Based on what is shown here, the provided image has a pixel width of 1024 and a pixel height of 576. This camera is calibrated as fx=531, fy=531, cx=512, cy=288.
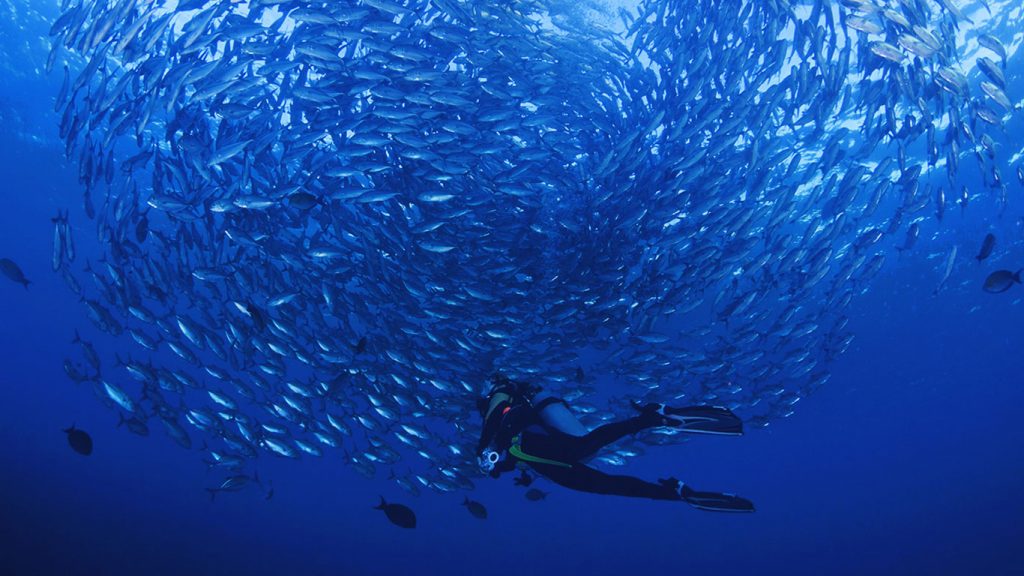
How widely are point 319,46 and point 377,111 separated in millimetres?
1095

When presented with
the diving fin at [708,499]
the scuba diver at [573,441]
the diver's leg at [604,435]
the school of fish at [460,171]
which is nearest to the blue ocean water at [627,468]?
the school of fish at [460,171]

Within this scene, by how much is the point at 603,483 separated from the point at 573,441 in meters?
0.53

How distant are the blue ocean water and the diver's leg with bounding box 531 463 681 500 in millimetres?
12723

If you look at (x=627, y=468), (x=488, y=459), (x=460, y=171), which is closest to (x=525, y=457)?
(x=488, y=459)

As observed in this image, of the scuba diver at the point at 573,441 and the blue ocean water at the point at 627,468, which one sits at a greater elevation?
the blue ocean water at the point at 627,468

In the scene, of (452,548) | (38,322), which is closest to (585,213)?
(452,548)

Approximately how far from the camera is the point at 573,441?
19.2 feet

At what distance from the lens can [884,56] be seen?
727 cm

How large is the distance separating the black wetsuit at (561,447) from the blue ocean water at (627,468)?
12.5 meters

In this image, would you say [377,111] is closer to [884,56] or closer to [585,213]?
[585,213]

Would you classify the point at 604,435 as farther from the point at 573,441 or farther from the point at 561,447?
the point at 561,447

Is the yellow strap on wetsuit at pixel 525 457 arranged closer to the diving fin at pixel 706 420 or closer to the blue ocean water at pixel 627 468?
the diving fin at pixel 706 420

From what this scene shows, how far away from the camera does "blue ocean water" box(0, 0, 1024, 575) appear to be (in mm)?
19188

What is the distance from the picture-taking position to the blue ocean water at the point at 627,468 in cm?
1919
